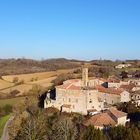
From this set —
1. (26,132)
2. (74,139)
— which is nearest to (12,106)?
(26,132)

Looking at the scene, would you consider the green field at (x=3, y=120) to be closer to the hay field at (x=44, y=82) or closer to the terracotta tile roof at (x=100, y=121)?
the terracotta tile roof at (x=100, y=121)

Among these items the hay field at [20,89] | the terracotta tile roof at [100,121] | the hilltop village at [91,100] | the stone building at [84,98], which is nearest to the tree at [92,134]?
the terracotta tile roof at [100,121]

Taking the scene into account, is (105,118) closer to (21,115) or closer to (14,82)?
(21,115)

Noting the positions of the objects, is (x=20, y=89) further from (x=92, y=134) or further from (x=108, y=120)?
(x=92, y=134)

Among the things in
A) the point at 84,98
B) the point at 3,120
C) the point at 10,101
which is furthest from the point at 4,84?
the point at 84,98

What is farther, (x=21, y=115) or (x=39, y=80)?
(x=39, y=80)

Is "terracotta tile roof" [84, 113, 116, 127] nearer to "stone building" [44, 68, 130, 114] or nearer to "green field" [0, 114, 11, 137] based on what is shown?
"stone building" [44, 68, 130, 114]

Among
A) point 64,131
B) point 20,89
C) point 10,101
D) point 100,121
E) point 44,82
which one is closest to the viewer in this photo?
point 64,131

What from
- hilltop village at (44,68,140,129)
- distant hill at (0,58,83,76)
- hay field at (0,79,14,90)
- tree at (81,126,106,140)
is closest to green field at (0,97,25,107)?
hilltop village at (44,68,140,129)
